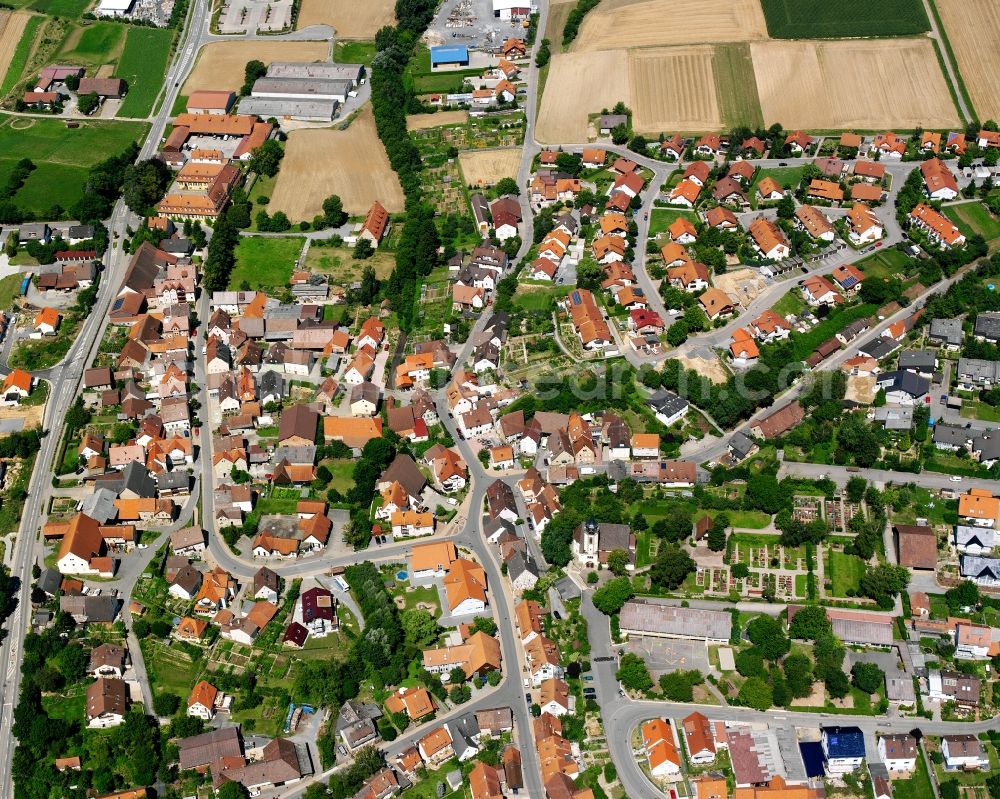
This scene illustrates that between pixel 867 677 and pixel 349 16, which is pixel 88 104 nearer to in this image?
pixel 349 16

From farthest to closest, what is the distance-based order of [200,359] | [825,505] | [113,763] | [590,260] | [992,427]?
1. [590,260]
2. [200,359]
3. [992,427]
4. [825,505]
5. [113,763]

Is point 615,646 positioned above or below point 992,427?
below

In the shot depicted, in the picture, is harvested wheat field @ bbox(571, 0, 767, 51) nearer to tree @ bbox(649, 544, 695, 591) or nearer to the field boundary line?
the field boundary line

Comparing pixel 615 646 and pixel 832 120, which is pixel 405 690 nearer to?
pixel 615 646

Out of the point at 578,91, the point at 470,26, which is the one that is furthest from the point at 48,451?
the point at 470,26

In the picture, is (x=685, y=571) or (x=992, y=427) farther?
(x=992, y=427)

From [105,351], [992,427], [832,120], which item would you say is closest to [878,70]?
[832,120]

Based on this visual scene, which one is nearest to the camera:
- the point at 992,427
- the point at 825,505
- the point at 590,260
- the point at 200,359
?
the point at 825,505

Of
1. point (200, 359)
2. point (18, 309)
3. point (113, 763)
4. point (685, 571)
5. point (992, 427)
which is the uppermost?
point (18, 309)
